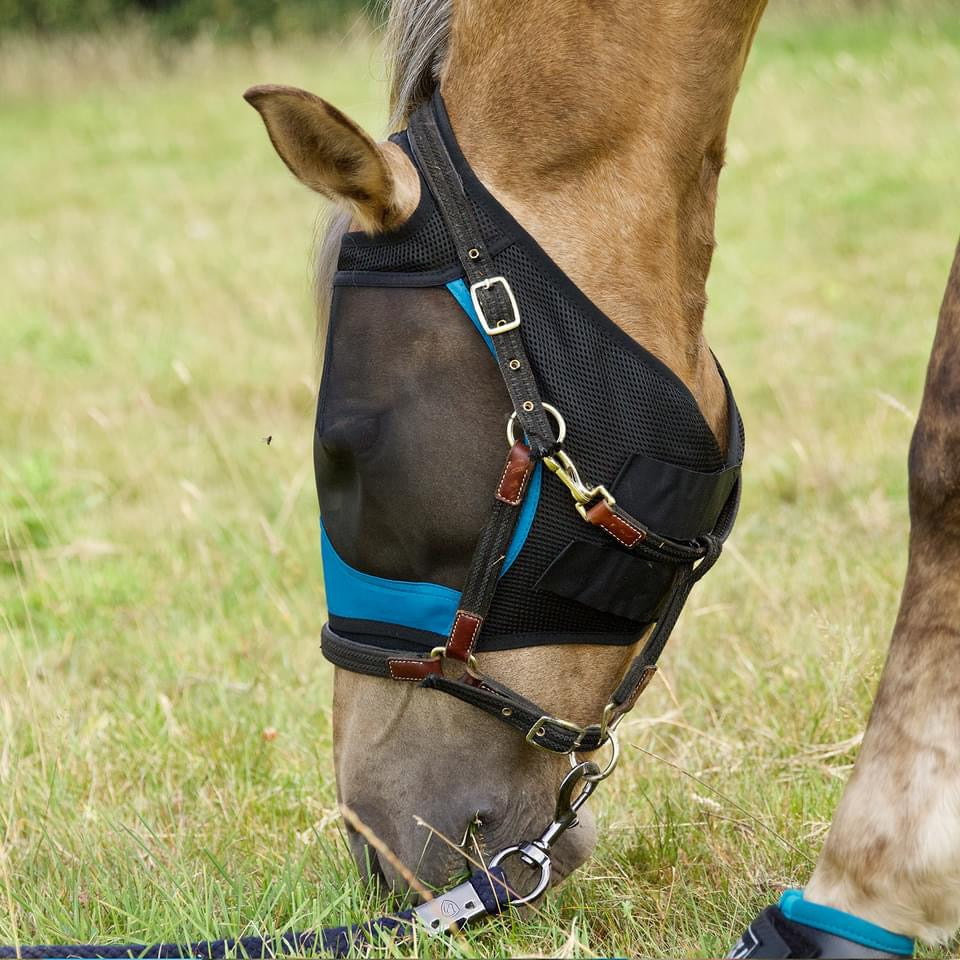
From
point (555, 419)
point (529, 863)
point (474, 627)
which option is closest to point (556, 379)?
point (555, 419)

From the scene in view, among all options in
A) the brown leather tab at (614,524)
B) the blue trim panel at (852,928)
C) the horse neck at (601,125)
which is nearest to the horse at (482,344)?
the horse neck at (601,125)

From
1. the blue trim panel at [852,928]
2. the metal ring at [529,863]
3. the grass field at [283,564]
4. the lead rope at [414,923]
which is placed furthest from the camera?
the grass field at [283,564]

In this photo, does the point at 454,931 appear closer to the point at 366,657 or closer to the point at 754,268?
the point at 366,657

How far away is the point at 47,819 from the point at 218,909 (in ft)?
2.05

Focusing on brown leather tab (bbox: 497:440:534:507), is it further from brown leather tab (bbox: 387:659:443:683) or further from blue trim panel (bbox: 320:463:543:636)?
brown leather tab (bbox: 387:659:443:683)

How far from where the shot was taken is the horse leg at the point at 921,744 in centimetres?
167

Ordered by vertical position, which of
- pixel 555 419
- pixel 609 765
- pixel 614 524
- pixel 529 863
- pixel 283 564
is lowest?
pixel 283 564

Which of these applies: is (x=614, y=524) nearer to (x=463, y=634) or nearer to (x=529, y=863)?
(x=463, y=634)

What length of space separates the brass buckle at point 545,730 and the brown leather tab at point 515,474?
341 millimetres

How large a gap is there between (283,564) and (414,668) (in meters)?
2.53

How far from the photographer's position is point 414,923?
74.2 inches

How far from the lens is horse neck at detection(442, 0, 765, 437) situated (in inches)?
76.8

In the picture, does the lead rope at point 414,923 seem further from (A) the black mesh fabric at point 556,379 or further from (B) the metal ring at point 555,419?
(B) the metal ring at point 555,419

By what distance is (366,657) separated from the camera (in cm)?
200
